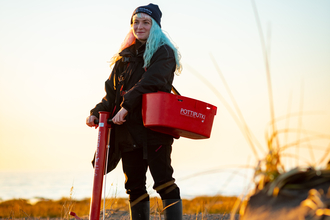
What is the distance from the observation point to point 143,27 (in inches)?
107

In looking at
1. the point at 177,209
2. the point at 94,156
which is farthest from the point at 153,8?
the point at 177,209

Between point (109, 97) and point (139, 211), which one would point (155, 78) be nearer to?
point (109, 97)

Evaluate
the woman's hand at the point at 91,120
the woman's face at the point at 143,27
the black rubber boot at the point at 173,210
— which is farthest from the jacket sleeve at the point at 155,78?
the black rubber boot at the point at 173,210

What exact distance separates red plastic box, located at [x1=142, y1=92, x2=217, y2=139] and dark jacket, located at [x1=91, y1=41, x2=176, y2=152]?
8 centimetres

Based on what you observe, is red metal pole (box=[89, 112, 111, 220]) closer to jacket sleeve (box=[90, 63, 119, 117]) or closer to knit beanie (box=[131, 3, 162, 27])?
jacket sleeve (box=[90, 63, 119, 117])

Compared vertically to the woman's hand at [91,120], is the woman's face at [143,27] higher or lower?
higher

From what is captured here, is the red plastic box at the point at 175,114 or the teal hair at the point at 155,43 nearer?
the red plastic box at the point at 175,114

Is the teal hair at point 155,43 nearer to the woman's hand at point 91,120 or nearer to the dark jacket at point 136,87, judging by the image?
the dark jacket at point 136,87

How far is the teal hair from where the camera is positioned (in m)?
2.62

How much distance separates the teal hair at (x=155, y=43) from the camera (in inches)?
103

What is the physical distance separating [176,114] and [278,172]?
1636 millimetres

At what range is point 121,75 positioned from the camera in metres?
2.77

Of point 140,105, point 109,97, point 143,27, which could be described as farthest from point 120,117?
point 143,27

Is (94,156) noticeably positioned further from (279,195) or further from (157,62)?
(279,195)
